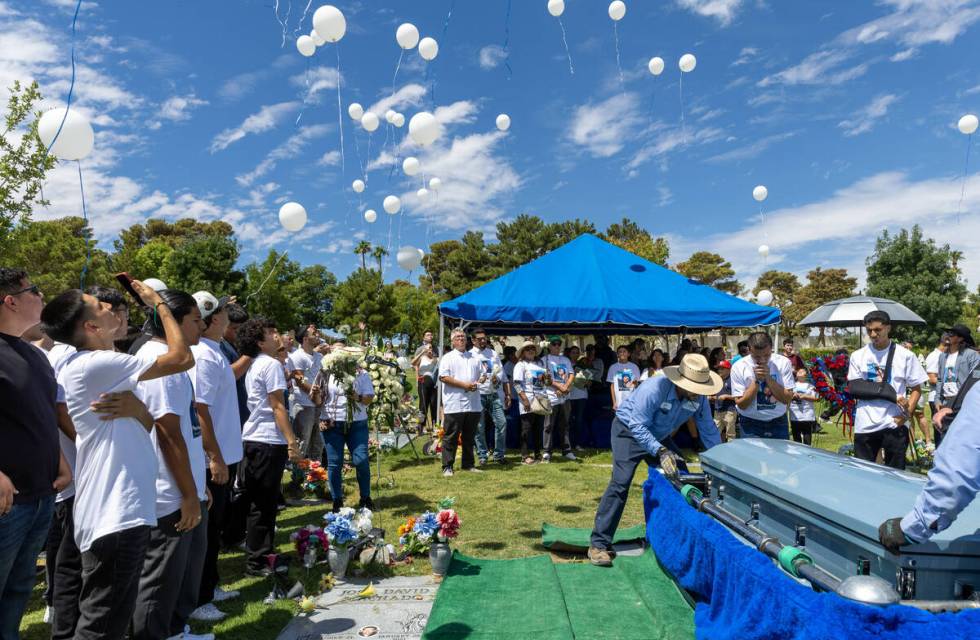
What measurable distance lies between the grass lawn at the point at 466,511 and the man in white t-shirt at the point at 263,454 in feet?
0.96

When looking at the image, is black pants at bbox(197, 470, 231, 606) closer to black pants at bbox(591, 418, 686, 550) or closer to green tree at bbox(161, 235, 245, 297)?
black pants at bbox(591, 418, 686, 550)

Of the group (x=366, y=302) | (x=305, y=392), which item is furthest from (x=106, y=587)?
(x=366, y=302)

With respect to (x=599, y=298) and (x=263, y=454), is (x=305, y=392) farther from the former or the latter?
(x=599, y=298)

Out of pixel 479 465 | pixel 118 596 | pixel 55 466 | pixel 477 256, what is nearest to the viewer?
pixel 118 596

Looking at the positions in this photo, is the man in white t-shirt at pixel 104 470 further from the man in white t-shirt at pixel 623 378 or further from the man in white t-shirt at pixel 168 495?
the man in white t-shirt at pixel 623 378

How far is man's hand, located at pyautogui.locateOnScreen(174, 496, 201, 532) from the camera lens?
2668 mm

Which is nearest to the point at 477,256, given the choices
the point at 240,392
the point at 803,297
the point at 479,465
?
the point at 803,297

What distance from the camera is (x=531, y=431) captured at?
9.27 meters

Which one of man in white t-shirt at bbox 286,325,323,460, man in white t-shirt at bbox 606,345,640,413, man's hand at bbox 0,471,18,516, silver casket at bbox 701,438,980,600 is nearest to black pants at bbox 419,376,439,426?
man in white t-shirt at bbox 606,345,640,413

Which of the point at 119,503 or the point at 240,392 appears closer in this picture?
the point at 119,503

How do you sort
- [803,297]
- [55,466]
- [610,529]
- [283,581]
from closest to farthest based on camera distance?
[55,466] → [283,581] → [610,529] → [803,297]

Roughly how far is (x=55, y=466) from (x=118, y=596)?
0.63 metres

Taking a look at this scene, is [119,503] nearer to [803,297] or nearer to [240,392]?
[240,392]

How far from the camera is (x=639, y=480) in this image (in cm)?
765
